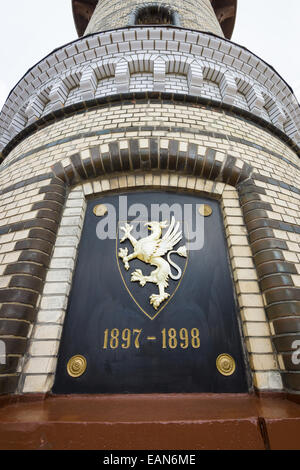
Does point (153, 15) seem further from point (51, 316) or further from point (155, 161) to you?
point (51, 316)

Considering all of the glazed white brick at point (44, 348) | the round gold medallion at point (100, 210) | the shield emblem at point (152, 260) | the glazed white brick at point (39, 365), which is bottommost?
the glazed white brick at point (39, 365)

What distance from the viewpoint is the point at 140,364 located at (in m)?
1.52

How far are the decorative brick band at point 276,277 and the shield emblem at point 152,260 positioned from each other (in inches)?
23.2

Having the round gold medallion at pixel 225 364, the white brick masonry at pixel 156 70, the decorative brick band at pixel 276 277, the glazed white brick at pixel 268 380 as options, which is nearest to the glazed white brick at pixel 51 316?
the round gold medallion at pixel 225 364

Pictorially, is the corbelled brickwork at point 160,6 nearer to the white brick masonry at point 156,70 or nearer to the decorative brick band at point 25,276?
the white brick masonry at point 156,70

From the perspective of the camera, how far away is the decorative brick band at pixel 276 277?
4.67ft

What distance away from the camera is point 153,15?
18.1 feet

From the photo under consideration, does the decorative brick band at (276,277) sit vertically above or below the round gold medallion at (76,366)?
above

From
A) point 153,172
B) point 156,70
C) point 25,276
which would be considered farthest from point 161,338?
point 156,70

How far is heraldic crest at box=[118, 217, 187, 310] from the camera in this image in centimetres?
176

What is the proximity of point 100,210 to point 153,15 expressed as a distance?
6.20 m

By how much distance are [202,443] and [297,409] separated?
58 cm

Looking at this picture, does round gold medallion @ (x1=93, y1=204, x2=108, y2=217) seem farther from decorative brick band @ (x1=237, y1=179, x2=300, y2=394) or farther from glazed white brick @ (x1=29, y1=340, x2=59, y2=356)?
decorative brick band @ (x1=237, y1=179, x2=300, y2=394)

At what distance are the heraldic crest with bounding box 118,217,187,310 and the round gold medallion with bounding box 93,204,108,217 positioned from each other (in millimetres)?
260
